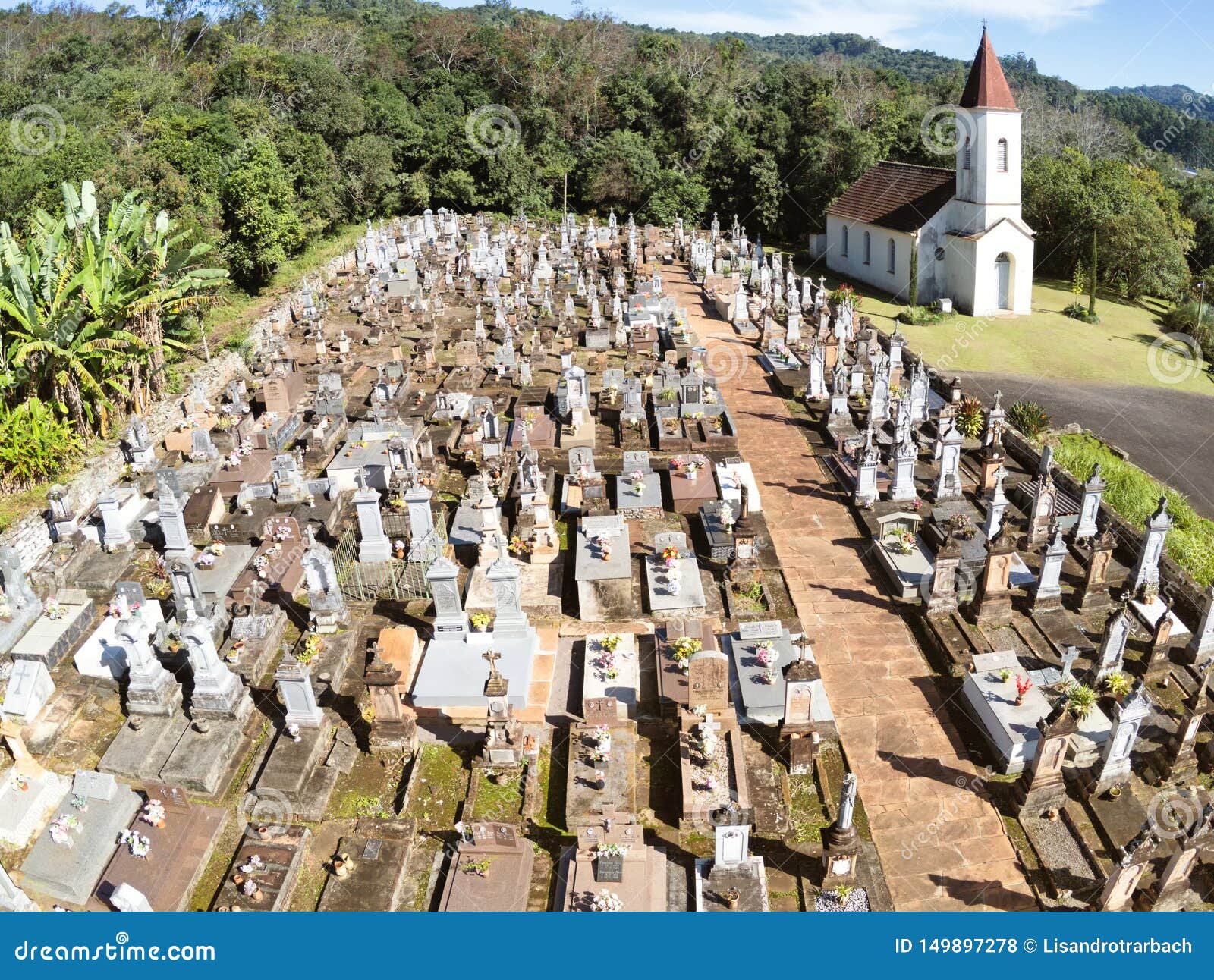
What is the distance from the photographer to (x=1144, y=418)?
26406mm

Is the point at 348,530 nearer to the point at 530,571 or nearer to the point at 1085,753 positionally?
the point at 530,571

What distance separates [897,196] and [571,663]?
115ft

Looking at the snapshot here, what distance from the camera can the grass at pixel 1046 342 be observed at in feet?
101

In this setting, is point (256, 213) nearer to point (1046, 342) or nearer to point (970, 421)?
point (970, 421)

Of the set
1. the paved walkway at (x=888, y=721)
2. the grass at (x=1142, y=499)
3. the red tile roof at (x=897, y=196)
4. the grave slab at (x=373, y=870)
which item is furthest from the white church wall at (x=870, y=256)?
the grave slab at (x=373, y=870)

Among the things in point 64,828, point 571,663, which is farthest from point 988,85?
point 64,828

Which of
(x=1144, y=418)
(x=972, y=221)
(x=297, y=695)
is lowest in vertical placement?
(x=297, y=695)

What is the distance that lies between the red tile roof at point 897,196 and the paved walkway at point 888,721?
906 inches

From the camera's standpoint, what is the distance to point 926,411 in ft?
74.2

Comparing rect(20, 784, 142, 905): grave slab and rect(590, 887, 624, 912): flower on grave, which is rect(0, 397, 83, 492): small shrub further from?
rect(590, 887, 624, 912): flower on grave

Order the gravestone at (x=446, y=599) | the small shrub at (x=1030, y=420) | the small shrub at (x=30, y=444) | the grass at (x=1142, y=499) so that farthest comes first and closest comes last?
1. the small shrub at (x=1030, y=420)
2. the small shrub at (x=30, y=444)
3. the grass at (x=1142, y=499)
4. the gravestone at (x=446, y=599)

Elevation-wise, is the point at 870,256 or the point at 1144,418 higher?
the point at 870,256

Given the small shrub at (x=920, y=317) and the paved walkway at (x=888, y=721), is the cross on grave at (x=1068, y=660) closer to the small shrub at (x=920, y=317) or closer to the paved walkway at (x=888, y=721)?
the paved walkway at (x=888, y=721)

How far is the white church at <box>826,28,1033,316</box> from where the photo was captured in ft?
115
